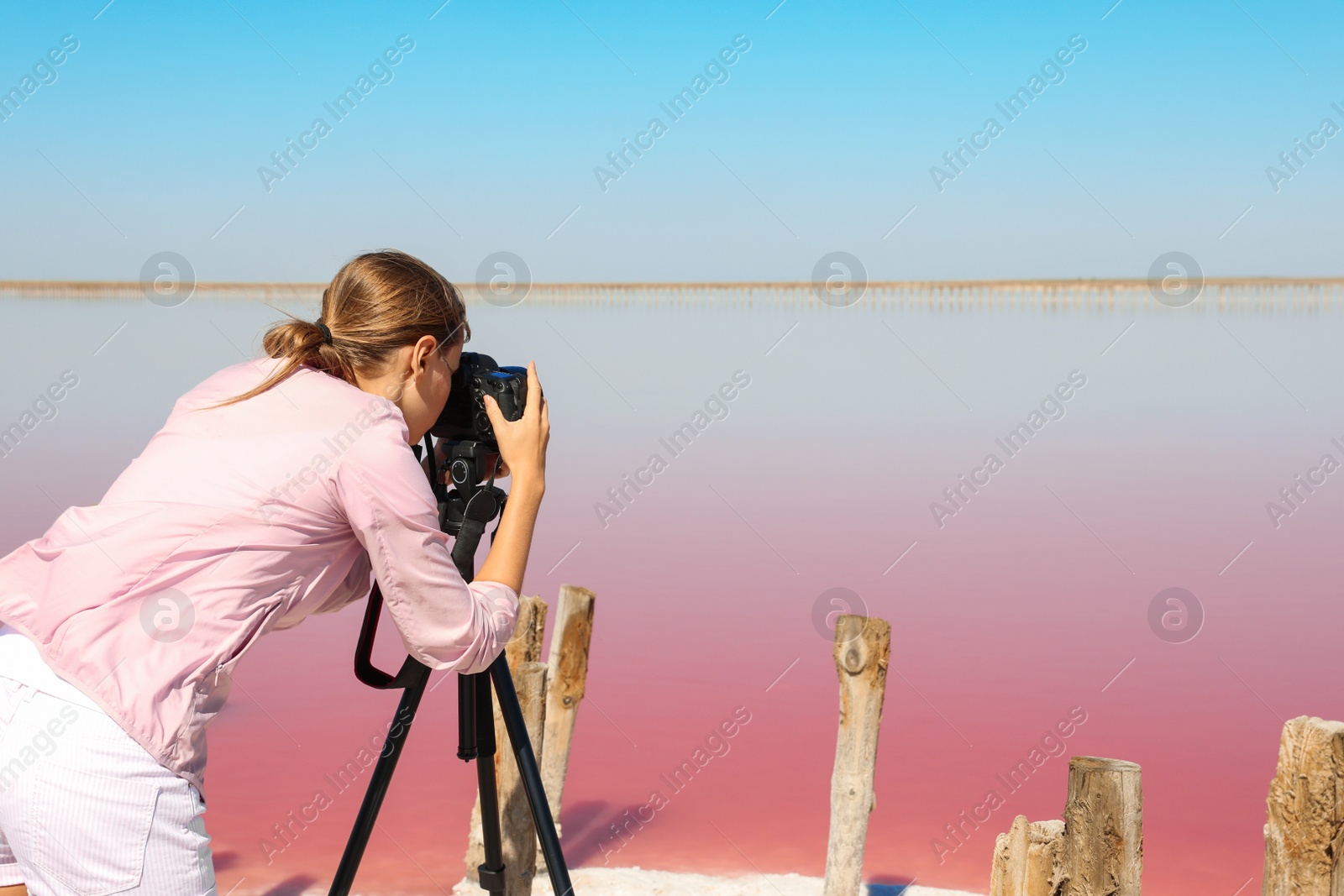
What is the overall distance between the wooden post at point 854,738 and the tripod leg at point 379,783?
1578mm

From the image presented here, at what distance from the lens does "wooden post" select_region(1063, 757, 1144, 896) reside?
244cm

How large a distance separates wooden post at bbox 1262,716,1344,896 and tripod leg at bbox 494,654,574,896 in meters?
1.49

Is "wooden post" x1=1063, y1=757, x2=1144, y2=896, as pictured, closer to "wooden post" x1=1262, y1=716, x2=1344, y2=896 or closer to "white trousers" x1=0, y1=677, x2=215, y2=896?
"wooden post" x1=1262, y1=716, x2=1344, y2=896

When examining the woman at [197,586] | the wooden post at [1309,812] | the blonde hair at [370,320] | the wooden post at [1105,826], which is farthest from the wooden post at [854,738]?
the blonde hair at [370,320]

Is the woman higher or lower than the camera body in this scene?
lower

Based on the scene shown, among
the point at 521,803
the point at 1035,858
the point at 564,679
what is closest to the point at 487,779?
the point at 521,803

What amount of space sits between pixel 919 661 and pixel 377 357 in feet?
16.2

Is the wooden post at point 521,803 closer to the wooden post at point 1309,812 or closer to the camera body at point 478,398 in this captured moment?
the camera body at point 478,398

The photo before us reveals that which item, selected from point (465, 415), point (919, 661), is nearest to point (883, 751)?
point (919, 661)

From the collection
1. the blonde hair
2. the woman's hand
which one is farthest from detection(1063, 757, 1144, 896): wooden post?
the blonde hair

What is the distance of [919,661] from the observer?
6.31 metres

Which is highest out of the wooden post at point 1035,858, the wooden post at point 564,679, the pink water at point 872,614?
the pink water at point 872,614

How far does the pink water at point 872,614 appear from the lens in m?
4.66

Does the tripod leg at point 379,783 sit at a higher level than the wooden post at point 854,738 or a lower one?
lower
